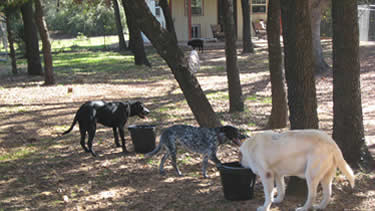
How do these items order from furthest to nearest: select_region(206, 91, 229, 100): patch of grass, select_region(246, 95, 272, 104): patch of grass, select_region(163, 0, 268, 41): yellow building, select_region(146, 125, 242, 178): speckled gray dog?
select_region(163, 0, 268, 41): yellow building, select_region(206, 91, 229, 100): patch of grass, select_region(246, 95, 272, 104): patch of grass, select_region(146, 125, 242, 178): speckled gray dog

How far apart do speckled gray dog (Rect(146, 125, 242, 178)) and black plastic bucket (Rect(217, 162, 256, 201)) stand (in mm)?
1051

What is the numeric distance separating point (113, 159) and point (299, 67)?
3951 millimetres

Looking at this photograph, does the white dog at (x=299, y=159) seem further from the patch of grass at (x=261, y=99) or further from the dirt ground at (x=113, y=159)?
the patch of grass at (x=261, y=99)

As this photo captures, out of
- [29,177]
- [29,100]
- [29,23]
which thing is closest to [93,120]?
[29,177]

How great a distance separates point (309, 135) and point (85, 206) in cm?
303

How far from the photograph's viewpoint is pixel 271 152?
15.7ft

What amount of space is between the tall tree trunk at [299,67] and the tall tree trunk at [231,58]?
5286 millimetres

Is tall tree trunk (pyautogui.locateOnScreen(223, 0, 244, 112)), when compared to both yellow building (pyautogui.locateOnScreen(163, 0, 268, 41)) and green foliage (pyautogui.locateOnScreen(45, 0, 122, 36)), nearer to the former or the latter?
yellow building (pyautogui.locateOnScreen(163, 0, 268, 41))

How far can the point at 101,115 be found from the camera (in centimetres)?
805

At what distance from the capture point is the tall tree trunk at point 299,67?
17.3 ft

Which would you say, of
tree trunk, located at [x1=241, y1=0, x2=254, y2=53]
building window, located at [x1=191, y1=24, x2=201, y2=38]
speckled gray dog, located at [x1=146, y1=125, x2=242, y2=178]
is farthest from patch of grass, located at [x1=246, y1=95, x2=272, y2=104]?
building window, located at [x1=191, y1=24, x2=201, y2=38]

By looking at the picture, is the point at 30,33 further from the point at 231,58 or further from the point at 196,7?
the point at 196,7

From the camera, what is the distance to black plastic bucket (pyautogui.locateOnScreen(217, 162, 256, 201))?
17.0 ft

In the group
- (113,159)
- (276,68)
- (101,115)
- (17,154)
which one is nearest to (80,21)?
(17,154)
